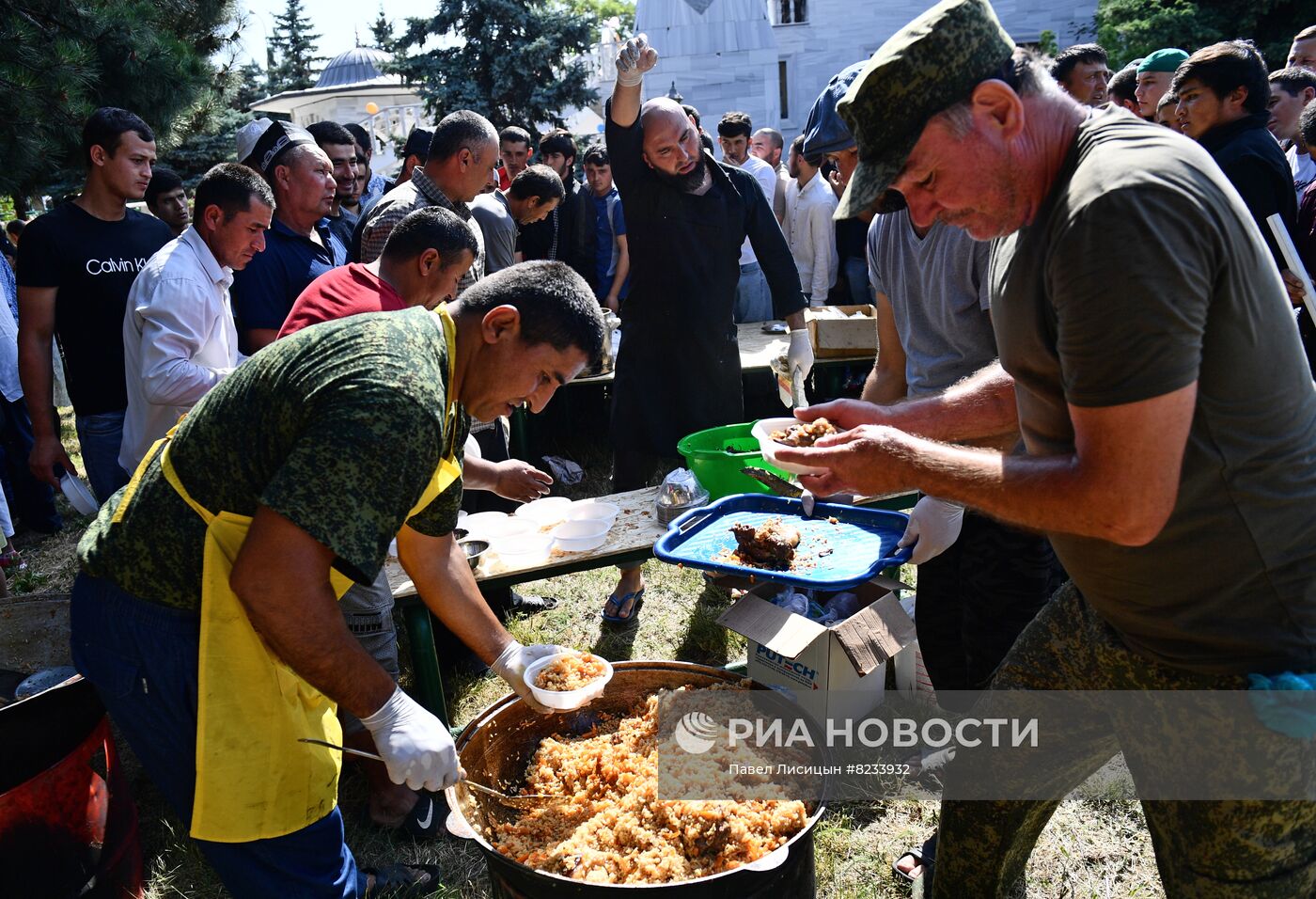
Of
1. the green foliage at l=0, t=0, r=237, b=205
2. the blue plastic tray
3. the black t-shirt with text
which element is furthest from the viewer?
the green foliage at l=0, t=0, r=237, b=205

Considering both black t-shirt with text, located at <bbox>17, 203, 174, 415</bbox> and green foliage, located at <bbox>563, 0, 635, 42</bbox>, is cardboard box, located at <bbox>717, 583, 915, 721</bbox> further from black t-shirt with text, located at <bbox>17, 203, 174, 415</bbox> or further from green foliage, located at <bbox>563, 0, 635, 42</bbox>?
green foliage, located at <bbox>563, 0, 635, 42</bbox>

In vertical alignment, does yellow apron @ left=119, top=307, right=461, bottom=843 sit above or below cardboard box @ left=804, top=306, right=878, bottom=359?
above

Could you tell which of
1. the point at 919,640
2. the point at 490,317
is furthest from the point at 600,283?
the point at 490,317

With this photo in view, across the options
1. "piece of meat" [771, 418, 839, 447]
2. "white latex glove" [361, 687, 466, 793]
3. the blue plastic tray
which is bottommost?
the blue plastic tray

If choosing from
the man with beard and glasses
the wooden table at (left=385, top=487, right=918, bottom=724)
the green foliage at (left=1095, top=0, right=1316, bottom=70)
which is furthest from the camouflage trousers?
the green foliage at (left=1095, top=0, right=1316, bottom=70)

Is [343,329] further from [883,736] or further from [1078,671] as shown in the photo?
[883,736]

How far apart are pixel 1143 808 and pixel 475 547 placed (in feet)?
7.48

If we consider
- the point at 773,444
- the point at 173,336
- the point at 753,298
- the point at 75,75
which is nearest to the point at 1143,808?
the point at 773,444

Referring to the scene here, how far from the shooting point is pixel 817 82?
25.6 m

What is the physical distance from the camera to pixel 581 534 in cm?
330

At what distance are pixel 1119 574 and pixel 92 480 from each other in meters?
4.40

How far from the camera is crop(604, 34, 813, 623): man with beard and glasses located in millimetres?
4152

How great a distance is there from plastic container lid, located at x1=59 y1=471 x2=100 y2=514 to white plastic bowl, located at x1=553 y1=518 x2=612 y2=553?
6.88 ft

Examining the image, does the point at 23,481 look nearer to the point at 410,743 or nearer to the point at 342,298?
the point at 342,298
